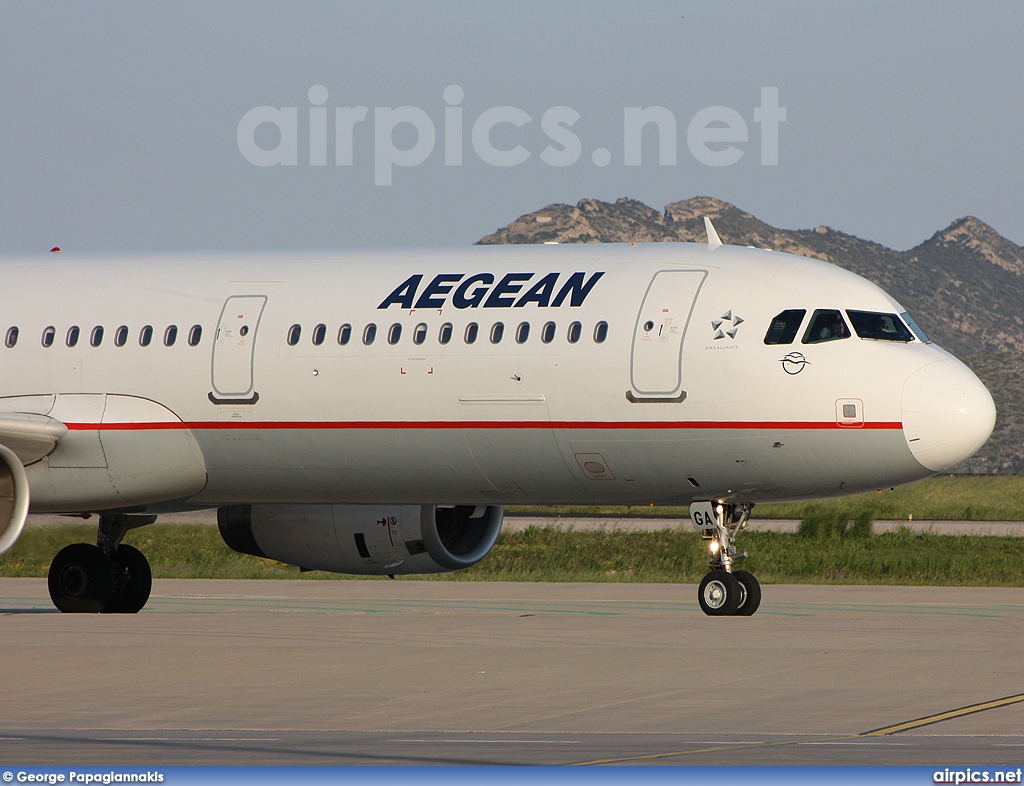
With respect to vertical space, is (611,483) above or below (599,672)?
above

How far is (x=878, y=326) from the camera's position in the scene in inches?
867

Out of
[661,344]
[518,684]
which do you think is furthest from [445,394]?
[518,684]

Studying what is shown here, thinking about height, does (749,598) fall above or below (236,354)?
below

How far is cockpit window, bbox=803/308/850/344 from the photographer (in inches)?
862

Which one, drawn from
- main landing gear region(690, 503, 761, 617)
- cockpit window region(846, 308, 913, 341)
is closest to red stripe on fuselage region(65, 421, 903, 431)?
cockpit window region(846, 308, 913, 341)

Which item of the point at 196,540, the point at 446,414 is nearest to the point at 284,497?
the point at 446,414

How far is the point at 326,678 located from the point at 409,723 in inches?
131

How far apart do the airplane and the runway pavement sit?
60.5 inches

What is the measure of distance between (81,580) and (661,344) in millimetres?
9749

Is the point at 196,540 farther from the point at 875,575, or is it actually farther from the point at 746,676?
the point at 746,676

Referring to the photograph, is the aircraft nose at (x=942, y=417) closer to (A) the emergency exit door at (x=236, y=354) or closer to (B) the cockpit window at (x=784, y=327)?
(B) the cockpit window at (x=784, y=327)

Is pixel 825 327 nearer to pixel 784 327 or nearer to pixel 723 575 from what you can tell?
pixel 784 327

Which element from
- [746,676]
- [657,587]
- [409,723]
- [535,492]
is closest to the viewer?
[409,723]

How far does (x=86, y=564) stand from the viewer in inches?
1040
